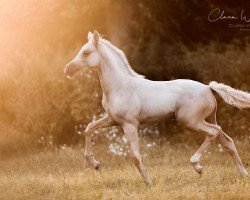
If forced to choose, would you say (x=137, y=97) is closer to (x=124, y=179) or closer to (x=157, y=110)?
(x=157, y=110)

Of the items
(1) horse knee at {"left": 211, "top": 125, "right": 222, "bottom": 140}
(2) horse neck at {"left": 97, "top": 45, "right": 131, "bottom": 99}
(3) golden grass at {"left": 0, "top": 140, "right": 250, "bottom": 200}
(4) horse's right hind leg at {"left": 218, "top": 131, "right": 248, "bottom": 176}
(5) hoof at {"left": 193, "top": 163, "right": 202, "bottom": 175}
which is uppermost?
(2) horse neck at {"left": 97, "top": 45, "right": 131, "bottom": 99}

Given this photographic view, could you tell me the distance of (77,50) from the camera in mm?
15383

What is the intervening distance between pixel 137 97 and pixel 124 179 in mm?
1424

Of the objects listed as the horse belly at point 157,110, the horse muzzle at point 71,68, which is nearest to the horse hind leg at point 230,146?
the horse belly at point 157,110

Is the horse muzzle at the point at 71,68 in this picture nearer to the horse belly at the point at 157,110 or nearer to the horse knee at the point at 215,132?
the horse belly at the point at 157,110

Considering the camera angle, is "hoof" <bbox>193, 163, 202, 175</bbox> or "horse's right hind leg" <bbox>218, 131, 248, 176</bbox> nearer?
"hoof" <bbox>193, 163, 202, 175</bbox>

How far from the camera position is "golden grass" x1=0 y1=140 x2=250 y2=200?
8.82 metres

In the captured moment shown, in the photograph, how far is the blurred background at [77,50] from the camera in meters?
15.3

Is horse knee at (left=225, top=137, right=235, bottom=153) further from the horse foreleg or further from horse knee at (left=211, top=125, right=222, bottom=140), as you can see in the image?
the horse foreleg

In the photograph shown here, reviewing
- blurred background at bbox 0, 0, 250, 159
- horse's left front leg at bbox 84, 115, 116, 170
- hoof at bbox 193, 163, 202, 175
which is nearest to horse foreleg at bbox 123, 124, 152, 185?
horse's left front leg at bbox 84, 115, 116, 170

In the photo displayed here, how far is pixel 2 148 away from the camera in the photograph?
15.5 meters

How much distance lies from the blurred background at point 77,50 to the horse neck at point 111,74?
16.8 ft

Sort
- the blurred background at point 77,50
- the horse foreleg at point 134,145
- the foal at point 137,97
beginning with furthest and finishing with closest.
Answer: the blurred background at point 77,50 → the foal at point 137,97 → the horse foreleg at point 134,145

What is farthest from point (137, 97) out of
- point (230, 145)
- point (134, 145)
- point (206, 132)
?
point (230, 145)
